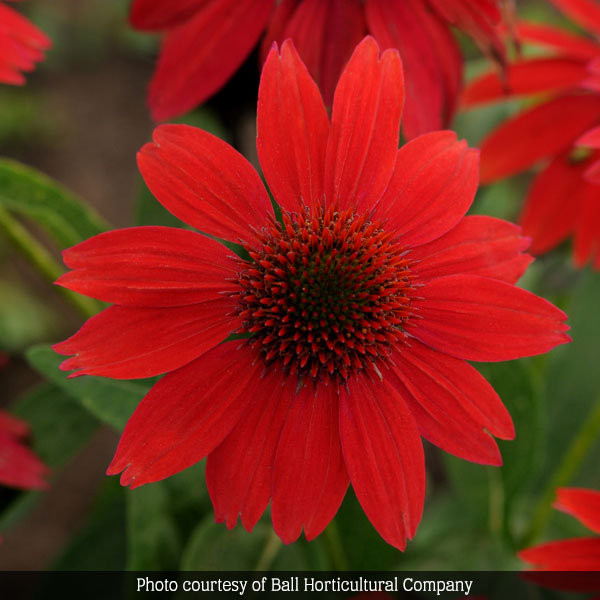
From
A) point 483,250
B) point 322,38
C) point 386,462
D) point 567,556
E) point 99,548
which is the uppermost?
point 322,38

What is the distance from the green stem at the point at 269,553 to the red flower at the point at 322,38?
1.31ft

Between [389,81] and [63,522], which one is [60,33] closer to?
[63,522]

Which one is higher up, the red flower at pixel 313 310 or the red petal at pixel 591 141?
the red petal at pixel 591 141

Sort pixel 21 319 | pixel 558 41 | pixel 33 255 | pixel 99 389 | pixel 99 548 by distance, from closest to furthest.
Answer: pixel 99 389 → pixel 33 255 → pixel 558 41 → pixel 99 548 → pixel 21 319

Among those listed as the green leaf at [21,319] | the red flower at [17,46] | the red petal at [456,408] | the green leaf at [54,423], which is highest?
the red flower at [17,46]

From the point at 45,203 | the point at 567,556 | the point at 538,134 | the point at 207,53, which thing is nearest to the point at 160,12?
the point at 207,53

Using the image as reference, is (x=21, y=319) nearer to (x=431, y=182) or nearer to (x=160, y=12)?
(x=160, y=12)

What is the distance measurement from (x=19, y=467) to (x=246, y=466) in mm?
324

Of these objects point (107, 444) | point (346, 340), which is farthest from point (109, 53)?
point (346, 340)

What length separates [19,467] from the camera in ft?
2.08

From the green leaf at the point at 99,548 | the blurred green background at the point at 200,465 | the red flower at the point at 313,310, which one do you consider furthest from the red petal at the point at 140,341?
the green leaf at the point at 99,548

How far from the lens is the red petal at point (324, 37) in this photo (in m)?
0.51

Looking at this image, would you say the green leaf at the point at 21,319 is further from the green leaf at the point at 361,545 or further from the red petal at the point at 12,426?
the green leaf at the point at 361,545

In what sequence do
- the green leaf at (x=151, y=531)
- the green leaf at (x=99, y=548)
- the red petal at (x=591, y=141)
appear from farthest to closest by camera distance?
the green leaf at (x=99, y=548) → the green leaf at (x=151, y=531) → the red petal at (x=591, y=141)
